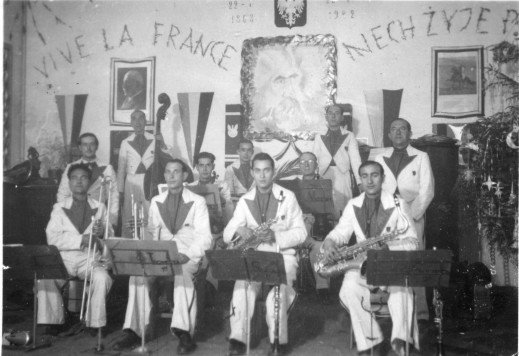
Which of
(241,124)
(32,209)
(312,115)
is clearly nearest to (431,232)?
(312,115)

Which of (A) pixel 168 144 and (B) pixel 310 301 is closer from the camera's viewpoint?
(B) pixel 310 301

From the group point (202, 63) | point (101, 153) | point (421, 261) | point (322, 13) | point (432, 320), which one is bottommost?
point (432, 320)

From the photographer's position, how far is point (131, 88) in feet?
22.3

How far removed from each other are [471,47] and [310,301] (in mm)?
3489

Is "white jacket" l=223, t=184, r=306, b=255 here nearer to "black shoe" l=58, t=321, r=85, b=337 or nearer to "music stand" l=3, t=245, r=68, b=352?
"music stand" l=3, t=245, r=68, b=352

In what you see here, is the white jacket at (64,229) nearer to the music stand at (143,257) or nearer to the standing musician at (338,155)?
the music stand at (143,257)

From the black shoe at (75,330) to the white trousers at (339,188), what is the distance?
3.27 m

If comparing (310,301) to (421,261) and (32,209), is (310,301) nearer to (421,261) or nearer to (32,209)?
(421,261)

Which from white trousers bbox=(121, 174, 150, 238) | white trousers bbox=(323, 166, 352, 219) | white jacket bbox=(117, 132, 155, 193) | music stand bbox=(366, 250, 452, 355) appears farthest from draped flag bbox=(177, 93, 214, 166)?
music stand bbox=(366, 250, 452, 355)

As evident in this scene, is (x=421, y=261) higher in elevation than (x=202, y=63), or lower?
lower

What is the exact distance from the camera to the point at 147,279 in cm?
546

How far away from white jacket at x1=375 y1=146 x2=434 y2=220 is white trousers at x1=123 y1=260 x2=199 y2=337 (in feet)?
8.75

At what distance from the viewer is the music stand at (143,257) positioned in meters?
4.80

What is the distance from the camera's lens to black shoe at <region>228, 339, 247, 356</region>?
16.8 feet
